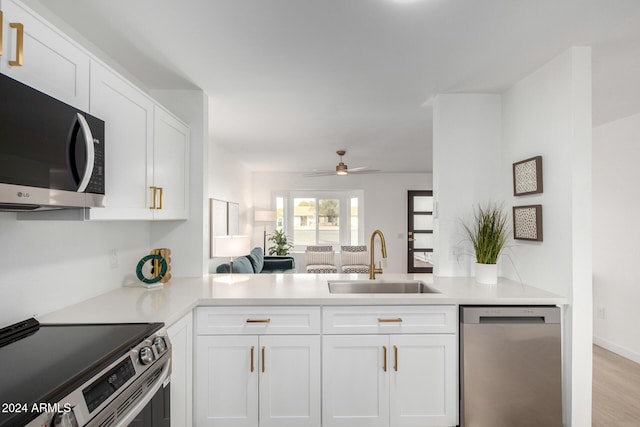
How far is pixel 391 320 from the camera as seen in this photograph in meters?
1.96

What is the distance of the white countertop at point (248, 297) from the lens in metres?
1.59

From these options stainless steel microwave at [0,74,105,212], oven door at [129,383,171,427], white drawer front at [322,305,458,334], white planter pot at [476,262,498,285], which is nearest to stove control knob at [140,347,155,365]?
oven door at [129,383,171,427]

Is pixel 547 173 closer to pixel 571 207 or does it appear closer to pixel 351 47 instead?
pixel 571 207

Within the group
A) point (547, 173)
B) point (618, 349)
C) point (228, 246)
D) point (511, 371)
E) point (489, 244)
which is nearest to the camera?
point (511, 371)

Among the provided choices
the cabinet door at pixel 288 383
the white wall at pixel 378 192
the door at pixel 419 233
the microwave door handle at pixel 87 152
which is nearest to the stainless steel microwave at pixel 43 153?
the microwave door handle at pixel 87 152

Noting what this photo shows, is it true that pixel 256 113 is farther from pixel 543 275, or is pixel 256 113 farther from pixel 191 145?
pixel 543 275

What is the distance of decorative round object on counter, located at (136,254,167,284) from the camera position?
2180 mm

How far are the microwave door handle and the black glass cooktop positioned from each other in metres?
0.57

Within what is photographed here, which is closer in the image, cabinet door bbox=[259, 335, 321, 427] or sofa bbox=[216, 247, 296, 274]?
cabinet door bbox=[259, 335, 321, 427]

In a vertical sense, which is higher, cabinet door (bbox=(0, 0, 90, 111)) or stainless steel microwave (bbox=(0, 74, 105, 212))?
cabinet door (bbox=(0, 0, 90, 111))

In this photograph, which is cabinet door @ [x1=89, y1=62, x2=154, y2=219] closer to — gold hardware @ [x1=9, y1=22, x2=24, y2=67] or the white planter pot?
gold hardware @ [x1=9, y1=22, x2=24, y2=67]

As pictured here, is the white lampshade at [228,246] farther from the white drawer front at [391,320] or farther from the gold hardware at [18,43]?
the gold hardware at [18,43]

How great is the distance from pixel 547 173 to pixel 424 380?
154cm

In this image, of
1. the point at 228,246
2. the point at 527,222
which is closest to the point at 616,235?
the point at 527,222
